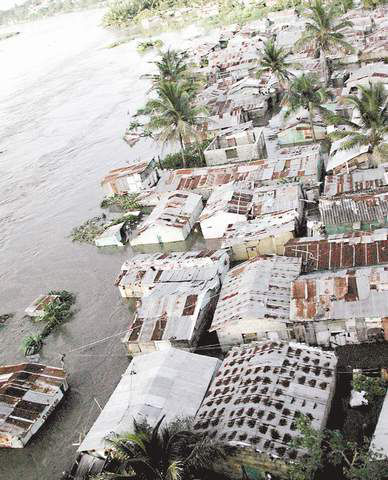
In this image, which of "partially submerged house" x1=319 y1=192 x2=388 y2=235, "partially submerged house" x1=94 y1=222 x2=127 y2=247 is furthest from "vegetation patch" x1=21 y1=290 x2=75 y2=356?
"partially submerged house" x1=319 y1=192 x2=388 y2=235

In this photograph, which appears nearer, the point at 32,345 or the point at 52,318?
the point at 32,345

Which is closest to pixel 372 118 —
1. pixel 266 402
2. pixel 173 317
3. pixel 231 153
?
pixel 231 153

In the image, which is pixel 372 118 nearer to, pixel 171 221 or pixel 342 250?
pixel 342 250

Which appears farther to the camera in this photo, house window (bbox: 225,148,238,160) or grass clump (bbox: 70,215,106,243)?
house window (bbox: 225,148,238,160)

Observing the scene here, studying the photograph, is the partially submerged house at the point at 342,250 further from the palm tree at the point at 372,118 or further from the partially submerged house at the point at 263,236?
the palm tree at the point at 372,118

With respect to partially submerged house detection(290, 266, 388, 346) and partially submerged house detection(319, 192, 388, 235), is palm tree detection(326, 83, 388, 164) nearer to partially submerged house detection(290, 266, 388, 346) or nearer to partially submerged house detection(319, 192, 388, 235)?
partially submerged house detection(319, 192, 388, 235)

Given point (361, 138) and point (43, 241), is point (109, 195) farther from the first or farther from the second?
point (361, 138)
